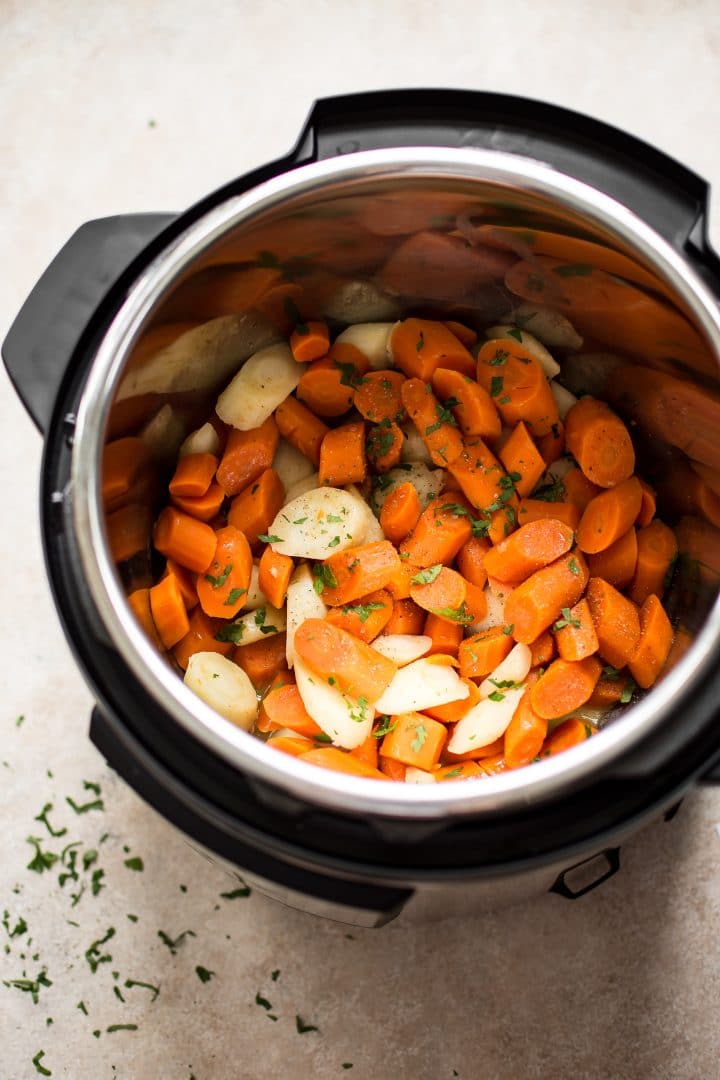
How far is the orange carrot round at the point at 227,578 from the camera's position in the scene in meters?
1.36

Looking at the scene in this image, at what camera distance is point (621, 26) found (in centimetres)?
181

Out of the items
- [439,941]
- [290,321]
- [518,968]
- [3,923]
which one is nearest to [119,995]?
[3,923]

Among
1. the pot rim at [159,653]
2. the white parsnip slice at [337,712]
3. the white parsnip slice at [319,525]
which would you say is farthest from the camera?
the white parsnip slice at [319,525]

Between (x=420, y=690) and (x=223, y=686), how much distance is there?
27cm

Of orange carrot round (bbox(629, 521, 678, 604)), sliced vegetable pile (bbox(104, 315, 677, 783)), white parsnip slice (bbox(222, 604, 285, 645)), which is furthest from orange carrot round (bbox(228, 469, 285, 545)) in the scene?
orange carrot round (bbox(629, 521, 678, 604))

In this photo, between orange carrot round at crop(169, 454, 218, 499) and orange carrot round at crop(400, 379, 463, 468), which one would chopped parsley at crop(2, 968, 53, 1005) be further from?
orange carrot round at crop(400, 379, 463, 468)

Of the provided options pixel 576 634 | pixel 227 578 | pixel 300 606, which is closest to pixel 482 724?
pixel 576 634

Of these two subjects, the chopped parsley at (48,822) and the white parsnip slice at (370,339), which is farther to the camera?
the chopped parsley at (48,822)

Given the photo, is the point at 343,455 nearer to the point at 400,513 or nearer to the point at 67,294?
the point at 400,513

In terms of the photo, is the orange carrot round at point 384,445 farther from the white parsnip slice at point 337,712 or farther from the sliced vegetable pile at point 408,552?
the white parsnip slice at point 337,712

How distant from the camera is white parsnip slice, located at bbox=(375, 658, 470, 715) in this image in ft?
4.25

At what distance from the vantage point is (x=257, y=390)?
142 centimetres

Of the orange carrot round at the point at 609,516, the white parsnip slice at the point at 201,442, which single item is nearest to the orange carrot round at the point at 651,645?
the orange carrot round at the point at 609,516

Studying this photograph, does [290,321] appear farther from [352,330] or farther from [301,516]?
[301,516]
